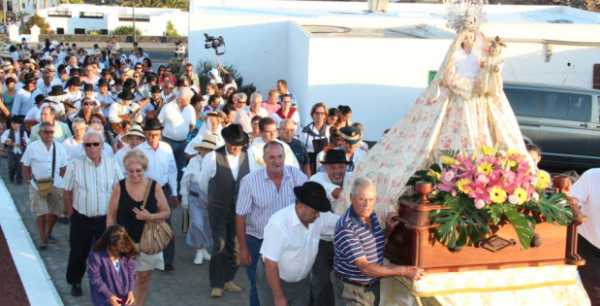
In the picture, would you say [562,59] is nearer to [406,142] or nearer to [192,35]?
[192,35]

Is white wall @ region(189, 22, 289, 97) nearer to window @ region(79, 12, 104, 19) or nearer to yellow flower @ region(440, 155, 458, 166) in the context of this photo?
yellow flower @ region(440, 155, 458, 166)

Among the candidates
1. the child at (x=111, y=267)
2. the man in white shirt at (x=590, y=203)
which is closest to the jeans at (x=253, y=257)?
the child at (x=111, y=267)

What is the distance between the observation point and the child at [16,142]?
43.0 feet

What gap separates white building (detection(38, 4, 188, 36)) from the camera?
229 ft

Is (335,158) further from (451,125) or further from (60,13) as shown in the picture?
(60,13)

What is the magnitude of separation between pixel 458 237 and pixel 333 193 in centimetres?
174

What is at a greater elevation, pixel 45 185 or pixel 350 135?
pixel 350 135

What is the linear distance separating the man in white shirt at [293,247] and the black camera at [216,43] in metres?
13.7

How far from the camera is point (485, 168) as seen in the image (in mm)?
5488

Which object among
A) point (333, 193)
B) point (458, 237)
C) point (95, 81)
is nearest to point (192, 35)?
point (95, 81)

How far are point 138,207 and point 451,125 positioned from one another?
2812 mm

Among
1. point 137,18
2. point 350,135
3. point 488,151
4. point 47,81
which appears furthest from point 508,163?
point 137,18

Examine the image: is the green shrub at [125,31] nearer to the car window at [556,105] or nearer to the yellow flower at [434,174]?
the car window at [556,105]

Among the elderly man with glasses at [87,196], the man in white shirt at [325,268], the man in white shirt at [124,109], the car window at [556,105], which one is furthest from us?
the car window at [556,105]
